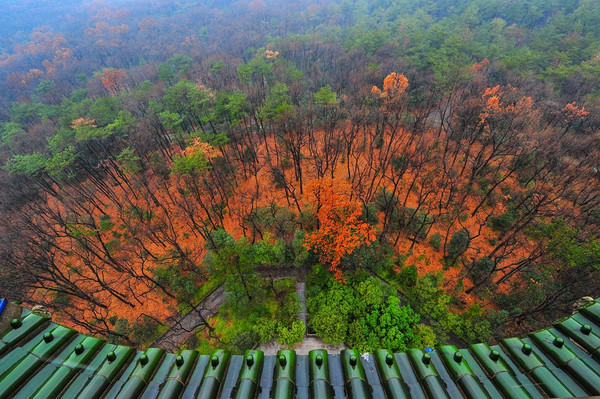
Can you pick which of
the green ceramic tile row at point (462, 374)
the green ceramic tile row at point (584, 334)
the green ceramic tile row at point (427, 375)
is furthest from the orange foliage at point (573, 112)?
the green ceramic tile row at point (427, 375)

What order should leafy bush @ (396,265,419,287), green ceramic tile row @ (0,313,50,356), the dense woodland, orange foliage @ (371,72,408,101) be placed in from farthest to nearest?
1. orange foliage @ (371,72,408,101)
2. leafy bush @ (396,265,419,287)
3. the dense woodland
4. green ceramic tile row @ (0,313,50,356)

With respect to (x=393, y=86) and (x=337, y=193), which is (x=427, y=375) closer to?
(x=337, y=193)

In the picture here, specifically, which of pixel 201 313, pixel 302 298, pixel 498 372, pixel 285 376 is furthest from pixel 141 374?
pixel 302 298

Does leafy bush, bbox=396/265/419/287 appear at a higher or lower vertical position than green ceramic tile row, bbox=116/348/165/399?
lower

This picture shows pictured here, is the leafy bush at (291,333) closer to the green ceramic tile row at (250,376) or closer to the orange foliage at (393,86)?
the green ceramic tile row at (250,376)

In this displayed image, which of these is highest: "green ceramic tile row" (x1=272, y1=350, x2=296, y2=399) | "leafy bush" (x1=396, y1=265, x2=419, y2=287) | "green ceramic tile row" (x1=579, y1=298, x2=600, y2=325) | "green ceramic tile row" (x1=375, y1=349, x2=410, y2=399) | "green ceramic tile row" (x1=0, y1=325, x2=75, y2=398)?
"green ceramic tile row" (x1=0, y1=325, x2=75, y2=398)

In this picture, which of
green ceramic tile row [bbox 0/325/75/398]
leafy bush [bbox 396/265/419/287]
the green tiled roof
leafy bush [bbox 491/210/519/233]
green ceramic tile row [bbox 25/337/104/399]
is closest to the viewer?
green ceramic tile row [bbox 0/325/75/398]

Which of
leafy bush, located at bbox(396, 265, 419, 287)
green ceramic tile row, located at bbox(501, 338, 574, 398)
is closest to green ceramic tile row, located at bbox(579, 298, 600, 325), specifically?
green ceramic tile row, located at bbox(501, 338, 574, 398)

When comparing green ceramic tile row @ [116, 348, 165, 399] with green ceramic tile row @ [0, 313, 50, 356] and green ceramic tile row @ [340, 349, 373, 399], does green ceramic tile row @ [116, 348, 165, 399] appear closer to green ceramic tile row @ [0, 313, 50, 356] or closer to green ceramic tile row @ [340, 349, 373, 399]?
green ceramic tile row @ [0, 313, 50, 356]
